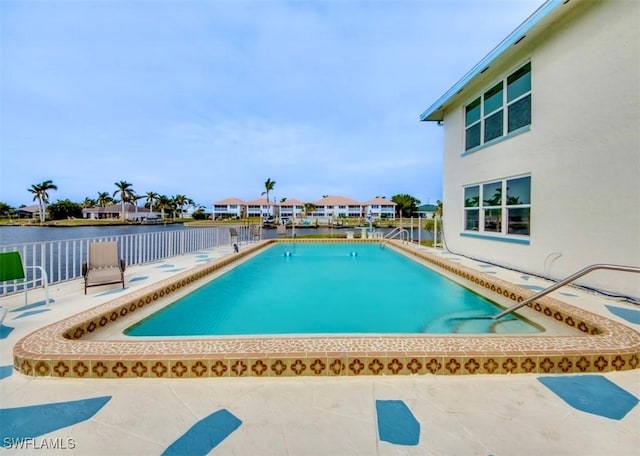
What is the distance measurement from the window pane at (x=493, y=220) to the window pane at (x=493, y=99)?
260 cm

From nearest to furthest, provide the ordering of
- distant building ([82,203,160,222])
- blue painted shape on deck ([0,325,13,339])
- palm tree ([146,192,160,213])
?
blue painted shape on deck ([0,325,13,339]), distant building ([82,203,160,222]), palm tree ([146,192,160,213])

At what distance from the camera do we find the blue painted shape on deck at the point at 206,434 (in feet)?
5.41

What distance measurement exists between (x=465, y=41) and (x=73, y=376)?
15.3 m

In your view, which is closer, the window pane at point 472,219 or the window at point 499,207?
the window at point 499,207

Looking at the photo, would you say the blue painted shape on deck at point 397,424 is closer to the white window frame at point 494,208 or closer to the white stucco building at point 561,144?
the white stucco building at point 561,144

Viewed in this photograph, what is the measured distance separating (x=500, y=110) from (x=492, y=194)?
2067 mm

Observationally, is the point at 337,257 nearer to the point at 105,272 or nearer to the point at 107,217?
the point at 105,272

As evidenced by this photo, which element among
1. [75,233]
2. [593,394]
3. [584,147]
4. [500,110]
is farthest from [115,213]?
[593,394]

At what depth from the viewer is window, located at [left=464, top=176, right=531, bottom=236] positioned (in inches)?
260

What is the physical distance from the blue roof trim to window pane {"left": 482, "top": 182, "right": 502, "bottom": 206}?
2.79 m

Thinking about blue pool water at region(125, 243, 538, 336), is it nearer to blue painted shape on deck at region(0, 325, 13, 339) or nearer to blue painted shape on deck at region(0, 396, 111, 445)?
blue painted shape on deck at region(0, 325, 13, 339)

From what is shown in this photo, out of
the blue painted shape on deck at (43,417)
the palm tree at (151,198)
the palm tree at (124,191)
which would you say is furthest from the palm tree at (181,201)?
the blue painted shape on deck at (43,417)

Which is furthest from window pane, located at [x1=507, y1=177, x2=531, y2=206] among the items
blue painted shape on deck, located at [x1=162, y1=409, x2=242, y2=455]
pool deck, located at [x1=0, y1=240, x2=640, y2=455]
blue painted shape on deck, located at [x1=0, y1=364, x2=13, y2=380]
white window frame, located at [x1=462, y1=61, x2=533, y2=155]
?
blue painted shape on deck, located at [x1=0, y1=364, x2=13, y2=380]

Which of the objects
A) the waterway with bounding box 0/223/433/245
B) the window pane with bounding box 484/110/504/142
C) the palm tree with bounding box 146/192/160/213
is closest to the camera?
the window pane with bounding box 484/110/504/142
